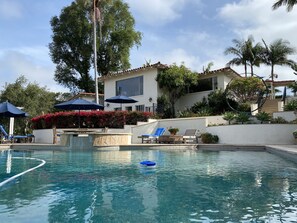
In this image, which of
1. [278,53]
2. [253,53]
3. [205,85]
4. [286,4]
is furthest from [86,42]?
[286,4]

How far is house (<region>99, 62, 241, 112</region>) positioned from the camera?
26.0m

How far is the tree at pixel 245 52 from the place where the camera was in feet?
115

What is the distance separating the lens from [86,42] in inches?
1515

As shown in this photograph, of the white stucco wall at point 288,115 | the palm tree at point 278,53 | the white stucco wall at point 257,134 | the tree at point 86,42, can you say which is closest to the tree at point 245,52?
the palm tree at point 278,53

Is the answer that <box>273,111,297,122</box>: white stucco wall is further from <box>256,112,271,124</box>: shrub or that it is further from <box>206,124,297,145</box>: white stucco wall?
<box>206,124,297,145</box>: white stucco wall

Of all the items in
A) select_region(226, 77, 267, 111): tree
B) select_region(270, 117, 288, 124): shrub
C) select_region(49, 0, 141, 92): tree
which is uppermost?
select_region(49, 0, 141, 92): tree

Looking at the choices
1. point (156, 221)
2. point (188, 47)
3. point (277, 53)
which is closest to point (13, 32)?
point (188, 47)

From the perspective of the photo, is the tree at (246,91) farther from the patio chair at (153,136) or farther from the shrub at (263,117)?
the patio chair at (153,136)

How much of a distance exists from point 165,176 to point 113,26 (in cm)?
3375

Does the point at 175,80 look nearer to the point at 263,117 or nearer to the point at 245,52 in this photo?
the point at 263,117

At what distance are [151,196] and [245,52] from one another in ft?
107

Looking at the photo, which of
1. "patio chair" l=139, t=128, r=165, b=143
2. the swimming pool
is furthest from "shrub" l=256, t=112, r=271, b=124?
the swimming pool

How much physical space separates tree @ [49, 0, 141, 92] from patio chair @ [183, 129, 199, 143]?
21889mm

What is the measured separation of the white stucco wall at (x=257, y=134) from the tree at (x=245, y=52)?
19.0 m
